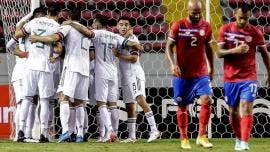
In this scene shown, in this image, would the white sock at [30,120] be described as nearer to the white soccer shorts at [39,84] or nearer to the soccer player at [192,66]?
the white soccer shorts at [39,84]

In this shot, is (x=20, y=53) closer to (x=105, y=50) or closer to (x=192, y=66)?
(x=105, y=50)

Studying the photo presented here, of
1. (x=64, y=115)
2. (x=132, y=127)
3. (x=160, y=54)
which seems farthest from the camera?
(x=160, y=54)

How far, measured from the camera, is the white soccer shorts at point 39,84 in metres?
10.1

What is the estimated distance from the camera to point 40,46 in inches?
398

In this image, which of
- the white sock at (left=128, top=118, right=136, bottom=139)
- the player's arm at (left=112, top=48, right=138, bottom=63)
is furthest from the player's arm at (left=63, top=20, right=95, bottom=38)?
the white sock at (left=128, top=118, right=136, bottom=139)

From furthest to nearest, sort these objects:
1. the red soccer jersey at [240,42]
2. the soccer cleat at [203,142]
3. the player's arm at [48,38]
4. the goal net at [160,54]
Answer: the goal net at [160,54] < the player's arm at [48,38] < the soccer cleat at [203,142] < the red soccer jersey at [240,42]

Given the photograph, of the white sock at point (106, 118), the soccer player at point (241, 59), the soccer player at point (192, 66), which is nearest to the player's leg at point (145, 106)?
the white sock at point (106, 118)

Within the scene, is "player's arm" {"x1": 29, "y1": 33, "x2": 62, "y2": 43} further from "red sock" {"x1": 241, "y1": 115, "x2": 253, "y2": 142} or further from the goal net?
"red sock" {"x1": 241, "y1": 115, "x2": 253, "y2": 142}

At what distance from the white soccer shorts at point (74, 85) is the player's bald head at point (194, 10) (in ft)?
6.86

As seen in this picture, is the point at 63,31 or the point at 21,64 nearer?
the point at 63,31

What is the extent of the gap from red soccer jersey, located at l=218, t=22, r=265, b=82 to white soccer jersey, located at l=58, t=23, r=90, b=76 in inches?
92.5

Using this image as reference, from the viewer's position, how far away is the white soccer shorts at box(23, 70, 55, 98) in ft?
33.1

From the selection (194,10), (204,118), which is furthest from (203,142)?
(194,10)

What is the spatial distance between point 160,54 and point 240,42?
4792 millimetres
